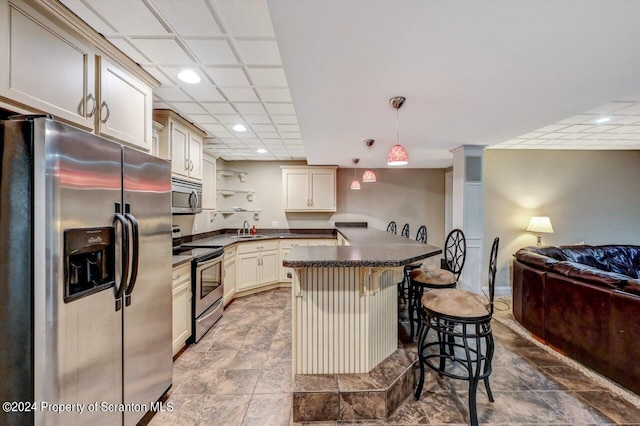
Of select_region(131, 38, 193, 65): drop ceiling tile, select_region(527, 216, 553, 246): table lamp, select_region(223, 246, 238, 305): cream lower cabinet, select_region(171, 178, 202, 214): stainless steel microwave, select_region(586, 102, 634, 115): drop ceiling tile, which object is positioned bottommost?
select_region(223, 246, 238, 305): cream lower cabinet

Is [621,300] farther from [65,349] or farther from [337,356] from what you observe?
[65,349]

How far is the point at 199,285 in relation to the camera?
117 inches

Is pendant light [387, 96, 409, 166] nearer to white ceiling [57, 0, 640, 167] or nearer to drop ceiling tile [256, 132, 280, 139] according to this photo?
white ceiling [57, 0, 640, 167]

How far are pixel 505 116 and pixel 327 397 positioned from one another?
282cm

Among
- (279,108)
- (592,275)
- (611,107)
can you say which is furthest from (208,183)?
(611,107)

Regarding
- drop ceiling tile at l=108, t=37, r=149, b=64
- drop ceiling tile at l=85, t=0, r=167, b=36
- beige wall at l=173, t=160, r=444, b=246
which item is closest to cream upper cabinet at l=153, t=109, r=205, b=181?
drop ceiling tile at l=108, t=37, r=149, b=64

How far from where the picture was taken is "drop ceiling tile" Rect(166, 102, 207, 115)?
9.02 ft

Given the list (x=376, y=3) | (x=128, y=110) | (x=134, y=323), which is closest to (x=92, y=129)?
(x=128, y=110)

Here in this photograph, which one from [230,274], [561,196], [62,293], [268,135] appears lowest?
[230,274]

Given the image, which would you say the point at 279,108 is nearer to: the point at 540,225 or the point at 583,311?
the point at 583,311

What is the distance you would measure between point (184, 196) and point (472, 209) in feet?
12.1

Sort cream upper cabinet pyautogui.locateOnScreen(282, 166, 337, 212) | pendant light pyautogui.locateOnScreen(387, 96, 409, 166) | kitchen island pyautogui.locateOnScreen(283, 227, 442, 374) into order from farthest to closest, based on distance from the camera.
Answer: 1. cream upper cabinet pyautogui.locateOnScreen(282, 166, 337, 212)
2. pendant light pyautogui.locateOnScreen(387, 96, 409, 166)
3. kitchen island pyautogui.locateOnScreen(283, 227, 442, 374)

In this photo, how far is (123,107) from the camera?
1.98m

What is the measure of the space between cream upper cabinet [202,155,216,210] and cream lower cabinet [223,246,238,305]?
29.7 inches
